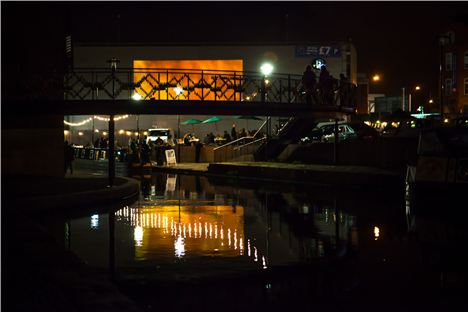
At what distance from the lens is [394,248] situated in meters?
13.3

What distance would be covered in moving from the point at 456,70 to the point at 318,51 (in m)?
29.8

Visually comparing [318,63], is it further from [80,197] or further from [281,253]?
[281,253]

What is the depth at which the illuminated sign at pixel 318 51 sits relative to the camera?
55969 mm

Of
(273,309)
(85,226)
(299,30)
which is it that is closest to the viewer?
(273,309)

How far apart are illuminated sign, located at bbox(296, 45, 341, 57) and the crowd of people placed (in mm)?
25382

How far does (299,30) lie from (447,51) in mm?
25622

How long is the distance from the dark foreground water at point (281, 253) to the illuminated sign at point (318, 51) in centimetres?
3452

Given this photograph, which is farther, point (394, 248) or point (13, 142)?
point (13, 142)

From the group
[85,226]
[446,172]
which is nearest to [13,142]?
[85,226]

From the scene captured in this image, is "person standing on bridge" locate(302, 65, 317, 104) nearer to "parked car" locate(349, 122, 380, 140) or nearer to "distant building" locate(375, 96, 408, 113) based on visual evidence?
"parked car" locate(349, 122, 380, 140)

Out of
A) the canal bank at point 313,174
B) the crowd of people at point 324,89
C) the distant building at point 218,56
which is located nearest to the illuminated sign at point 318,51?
the distant building at point 218,56

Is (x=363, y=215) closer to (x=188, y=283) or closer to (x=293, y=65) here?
(x=188, y=283)

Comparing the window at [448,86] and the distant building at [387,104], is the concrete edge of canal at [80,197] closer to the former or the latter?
the distant building at [387,104]

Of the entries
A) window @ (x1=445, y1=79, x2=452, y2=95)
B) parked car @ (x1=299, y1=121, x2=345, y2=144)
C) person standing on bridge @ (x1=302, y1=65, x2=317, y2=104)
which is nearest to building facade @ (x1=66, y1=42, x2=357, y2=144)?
parked car @ (x1=299, y1=121, x2=345, y2=144)
